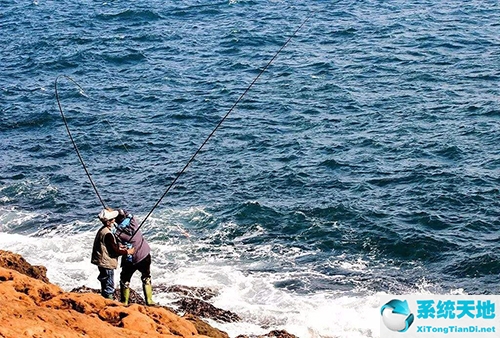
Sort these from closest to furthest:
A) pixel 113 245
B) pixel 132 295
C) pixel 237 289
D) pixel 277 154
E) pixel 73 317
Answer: pixel 73 317
pixel 113 245
pixel 132 295
pixel 237 289
pixel 277 154

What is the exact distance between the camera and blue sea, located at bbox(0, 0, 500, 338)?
16.8m

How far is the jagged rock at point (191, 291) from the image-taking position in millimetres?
15320

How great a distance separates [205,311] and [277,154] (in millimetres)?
9667

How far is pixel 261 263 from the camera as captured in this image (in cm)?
1730

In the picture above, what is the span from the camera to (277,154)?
2311 centimetres

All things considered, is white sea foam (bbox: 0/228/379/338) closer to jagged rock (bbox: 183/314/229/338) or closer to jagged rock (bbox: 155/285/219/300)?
jagged rock (bbox: 155/285/219/300)

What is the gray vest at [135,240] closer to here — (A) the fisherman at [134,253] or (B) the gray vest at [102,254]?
(A) the fisherman at [134,253]

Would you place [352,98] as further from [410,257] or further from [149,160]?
[410,257]

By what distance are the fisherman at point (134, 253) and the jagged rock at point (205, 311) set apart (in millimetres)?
1768

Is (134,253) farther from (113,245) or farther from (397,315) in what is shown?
(397,315)

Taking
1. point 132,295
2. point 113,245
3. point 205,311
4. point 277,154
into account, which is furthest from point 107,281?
point 277,154

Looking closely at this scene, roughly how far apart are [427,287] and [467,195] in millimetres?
4366

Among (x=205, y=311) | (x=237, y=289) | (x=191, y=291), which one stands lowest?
(x=237, y=289)

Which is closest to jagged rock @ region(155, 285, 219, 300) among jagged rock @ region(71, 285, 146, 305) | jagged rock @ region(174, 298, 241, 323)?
jagged rock @ region(174, 298, 241, 323)
